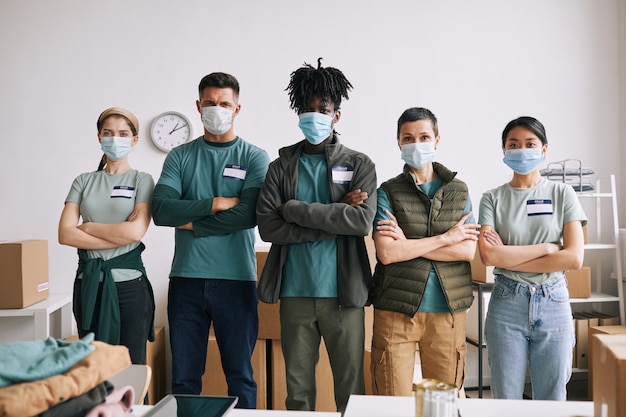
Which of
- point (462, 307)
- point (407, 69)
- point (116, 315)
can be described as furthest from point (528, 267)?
point (407, 69)

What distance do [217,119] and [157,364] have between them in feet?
6.76

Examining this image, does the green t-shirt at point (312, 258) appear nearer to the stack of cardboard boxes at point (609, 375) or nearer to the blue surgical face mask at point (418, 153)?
the blue surgical face mask at point (418, 153)

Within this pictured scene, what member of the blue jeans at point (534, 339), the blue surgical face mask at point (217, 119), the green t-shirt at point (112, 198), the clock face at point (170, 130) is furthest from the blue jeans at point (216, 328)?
the clock face at point (170, 130)

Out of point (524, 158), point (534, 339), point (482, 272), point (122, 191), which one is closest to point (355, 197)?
point (524, 158)

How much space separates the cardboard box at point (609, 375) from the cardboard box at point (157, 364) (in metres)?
2.98

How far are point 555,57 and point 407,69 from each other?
Result: 4.10ft

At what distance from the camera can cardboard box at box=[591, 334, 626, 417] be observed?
0.92 m

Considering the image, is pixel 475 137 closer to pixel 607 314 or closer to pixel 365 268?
pixel 607 314

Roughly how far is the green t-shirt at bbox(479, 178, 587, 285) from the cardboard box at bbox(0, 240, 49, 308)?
8.79 feet

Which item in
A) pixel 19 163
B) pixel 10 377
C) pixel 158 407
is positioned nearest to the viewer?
pixel 10 377

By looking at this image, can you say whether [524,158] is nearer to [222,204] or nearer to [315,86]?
[315,86]

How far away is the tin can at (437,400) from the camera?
106 cm

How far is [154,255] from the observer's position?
13.1ft

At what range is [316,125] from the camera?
229cm
